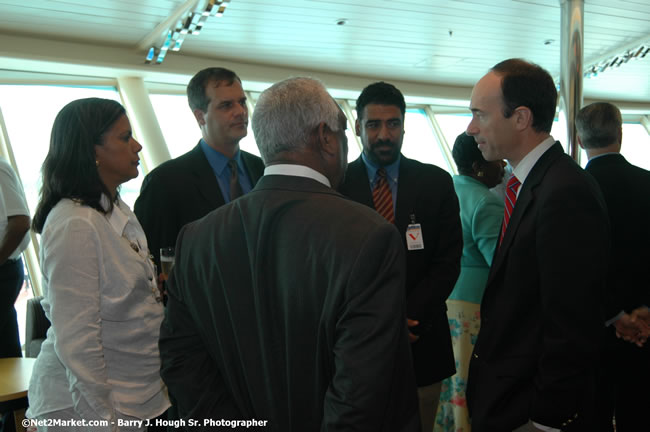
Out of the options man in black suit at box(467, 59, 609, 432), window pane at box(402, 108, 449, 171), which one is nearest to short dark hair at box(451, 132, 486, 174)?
A: man in black suit at box(467, 59, 609, 432)

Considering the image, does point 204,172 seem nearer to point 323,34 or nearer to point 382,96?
point 382,96

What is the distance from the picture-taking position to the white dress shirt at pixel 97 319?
1577 mm

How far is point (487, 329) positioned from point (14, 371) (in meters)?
2.46

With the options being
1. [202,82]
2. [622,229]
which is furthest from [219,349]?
[622,229]

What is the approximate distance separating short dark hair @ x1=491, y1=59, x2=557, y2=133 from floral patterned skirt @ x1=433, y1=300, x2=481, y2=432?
119 cm

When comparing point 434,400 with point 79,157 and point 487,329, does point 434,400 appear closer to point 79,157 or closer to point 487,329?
point 487,329

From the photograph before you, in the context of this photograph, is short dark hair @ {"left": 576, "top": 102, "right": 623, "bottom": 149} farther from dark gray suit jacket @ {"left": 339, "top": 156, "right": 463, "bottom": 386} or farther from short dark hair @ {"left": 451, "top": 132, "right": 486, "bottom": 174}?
dark gray suit jacket @ {"left": 339, "top": 156, "right": 463, "bottom": 386}

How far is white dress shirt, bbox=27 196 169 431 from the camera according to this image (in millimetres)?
1577

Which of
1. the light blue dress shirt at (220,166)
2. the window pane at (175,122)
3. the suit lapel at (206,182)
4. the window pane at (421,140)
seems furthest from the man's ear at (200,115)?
the window pane at (421,140)

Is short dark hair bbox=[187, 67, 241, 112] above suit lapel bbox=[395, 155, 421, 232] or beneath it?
above

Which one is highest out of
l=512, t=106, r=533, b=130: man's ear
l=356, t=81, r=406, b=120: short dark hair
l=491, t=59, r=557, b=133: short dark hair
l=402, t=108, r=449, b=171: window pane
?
l=402, t=108, r=449, b=171: window pane

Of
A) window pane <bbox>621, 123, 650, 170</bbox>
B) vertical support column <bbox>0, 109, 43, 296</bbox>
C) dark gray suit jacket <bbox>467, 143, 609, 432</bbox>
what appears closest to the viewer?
dark gray suit jacket <bbox>467, 143, 609, 432</bbox>

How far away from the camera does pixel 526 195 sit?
1606 mm

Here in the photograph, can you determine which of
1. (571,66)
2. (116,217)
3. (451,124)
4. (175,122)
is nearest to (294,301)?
(116,217)
